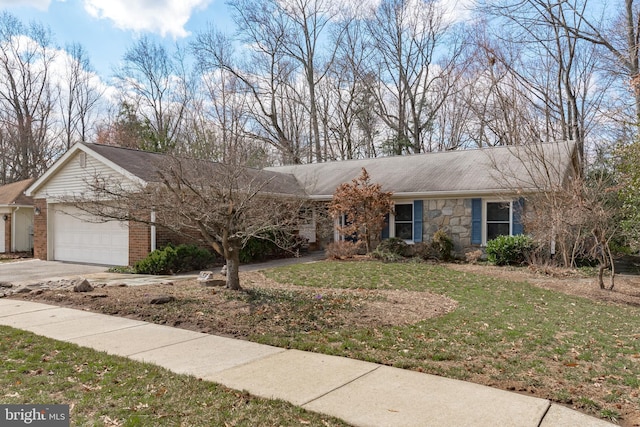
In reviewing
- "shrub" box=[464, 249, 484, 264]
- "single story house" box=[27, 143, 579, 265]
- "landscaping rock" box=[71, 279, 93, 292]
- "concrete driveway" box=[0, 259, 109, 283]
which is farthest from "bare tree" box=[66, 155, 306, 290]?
"shrub" box=[464, 249, 484, 264]

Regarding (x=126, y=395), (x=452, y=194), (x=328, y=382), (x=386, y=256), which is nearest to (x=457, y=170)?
(x=452, y=194)

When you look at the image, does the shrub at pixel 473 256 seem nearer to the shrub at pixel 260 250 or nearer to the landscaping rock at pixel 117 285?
the shrub at pixel 260 250

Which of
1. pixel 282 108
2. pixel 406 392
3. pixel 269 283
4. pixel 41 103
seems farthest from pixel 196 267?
pixel 41 103

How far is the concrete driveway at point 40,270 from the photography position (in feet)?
38.5

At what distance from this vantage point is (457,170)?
53.6 ft

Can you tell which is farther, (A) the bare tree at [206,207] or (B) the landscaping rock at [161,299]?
(B) the landscaping rock at [161,299]

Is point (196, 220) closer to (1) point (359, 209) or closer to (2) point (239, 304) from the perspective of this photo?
(2) point (239, 304)

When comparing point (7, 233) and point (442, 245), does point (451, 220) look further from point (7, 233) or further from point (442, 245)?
point (7, 233)

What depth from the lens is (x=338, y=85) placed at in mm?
30359

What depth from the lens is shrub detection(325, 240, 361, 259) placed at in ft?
50.3

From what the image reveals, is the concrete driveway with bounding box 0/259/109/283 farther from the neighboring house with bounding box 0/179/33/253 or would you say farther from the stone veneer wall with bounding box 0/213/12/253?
the stone veneer wall with bounding box 0/213/12/253

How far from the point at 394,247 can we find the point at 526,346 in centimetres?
973

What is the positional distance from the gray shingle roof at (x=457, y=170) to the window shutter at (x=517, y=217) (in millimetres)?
578

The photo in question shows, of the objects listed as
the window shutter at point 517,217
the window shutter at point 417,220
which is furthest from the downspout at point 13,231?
the window shutter at point 517,217
